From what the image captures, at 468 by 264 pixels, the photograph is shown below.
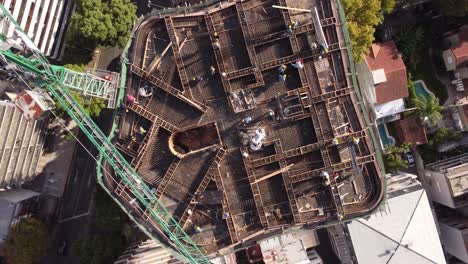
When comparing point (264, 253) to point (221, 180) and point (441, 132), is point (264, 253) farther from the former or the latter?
point (441, 132)

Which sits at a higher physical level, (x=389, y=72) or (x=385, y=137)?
(x=389, y=72)

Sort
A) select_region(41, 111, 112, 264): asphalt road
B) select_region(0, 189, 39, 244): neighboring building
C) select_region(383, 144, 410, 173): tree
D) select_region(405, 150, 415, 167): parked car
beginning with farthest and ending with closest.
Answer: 1. select_region(405, 150, 415, 167): parked car
2. select_region(41, 111, 112, 264): asphalt road
3. select_region(383, 144, 410, 173): tree
4. select_region(0, 189, 39, 244): neighboring building

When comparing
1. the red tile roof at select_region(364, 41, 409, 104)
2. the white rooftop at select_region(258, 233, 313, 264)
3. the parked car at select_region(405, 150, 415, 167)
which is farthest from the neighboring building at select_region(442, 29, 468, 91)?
the white rooftop at select_region(258, 233, 313, 264)

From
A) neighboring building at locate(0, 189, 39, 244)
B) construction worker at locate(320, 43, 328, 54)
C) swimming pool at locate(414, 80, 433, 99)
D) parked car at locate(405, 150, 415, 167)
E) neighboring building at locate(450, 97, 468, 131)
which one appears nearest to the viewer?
construction worker at locate(320, 43, 328, 54)

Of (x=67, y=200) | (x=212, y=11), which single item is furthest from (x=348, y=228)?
(x=67, y=200)

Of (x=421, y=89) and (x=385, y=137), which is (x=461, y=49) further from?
(x=385, y=137)

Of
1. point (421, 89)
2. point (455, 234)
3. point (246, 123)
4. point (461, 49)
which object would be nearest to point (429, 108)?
point (421, 89)

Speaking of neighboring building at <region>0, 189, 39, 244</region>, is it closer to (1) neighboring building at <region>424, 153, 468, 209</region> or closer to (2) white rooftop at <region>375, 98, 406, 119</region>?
(2) white rooftop at <region>375, 98, 406, 119</region>
